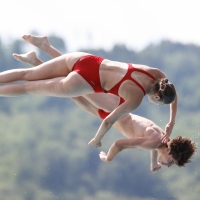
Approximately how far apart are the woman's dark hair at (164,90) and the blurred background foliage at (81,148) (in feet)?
21.8

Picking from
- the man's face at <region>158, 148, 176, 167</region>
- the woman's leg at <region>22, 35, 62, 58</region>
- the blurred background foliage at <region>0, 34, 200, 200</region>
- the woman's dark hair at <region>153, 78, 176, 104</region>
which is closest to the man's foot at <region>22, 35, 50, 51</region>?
the woman's leg at <region>22, 35, 62, 58</region>

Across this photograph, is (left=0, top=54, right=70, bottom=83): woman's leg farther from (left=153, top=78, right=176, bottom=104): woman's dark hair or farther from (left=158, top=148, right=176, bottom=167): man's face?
(left=158, top=148, right=176, bottom=167): man's face

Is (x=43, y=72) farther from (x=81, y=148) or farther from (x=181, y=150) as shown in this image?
(x=81, y=148)

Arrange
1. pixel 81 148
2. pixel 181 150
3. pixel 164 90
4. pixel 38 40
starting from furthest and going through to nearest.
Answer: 1. pixel 81 148
2. pixel 38 40
3. pixel 181 150
4. pixel 164 90

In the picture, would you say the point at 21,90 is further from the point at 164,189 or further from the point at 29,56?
the point at 164,189

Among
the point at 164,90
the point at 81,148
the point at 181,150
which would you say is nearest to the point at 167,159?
the point at 181,150

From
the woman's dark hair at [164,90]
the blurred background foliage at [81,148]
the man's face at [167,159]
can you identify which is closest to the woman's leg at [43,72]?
the woman's dark hair at [164,90]

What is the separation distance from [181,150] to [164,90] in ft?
2.11

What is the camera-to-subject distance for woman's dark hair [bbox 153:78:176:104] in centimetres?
427

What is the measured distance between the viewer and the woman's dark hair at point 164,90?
4.27 meters

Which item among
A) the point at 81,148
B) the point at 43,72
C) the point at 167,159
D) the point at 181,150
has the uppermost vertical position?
the point at 43,72

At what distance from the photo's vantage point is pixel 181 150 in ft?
15.0

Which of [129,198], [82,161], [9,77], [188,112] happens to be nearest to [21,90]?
[9,77]

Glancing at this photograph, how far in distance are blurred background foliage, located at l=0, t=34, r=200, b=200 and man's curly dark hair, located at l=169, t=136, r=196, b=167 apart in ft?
20.5
